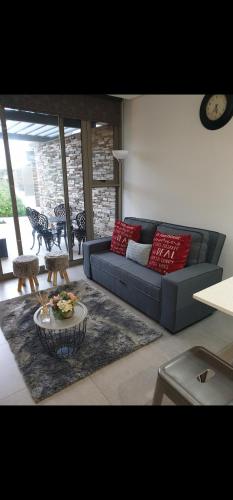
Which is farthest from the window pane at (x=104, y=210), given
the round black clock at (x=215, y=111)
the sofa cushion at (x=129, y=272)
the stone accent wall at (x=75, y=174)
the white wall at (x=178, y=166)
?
the round black clock at (x=215, y=111)

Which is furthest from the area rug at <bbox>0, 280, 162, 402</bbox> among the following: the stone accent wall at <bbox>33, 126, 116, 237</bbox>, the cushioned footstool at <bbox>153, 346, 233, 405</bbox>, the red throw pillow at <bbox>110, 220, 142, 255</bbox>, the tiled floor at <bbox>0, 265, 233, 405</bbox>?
the stone accent wall at <bbox>33, 126, 116, 237</bbox>

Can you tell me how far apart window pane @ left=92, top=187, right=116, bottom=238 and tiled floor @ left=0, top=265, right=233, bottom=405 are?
2.32m

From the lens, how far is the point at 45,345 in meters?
2.12

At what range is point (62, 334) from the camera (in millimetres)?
2223

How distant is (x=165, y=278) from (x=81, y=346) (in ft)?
3.09

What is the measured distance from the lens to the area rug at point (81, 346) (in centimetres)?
186

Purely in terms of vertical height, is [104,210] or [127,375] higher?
[104,210]

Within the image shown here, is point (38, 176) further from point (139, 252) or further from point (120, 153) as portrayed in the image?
point (139, 252)

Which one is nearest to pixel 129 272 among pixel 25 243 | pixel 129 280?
pixel 129 280

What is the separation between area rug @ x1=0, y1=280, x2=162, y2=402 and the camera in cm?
186

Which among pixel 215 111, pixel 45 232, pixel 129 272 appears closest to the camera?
pixel 215 111
